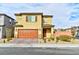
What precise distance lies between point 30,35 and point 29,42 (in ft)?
10.1

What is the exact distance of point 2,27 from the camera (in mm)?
25359

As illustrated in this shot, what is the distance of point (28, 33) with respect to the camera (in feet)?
79.7

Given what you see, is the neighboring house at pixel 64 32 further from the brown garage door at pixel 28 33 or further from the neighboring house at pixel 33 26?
the brown garage door at pixel 28 33

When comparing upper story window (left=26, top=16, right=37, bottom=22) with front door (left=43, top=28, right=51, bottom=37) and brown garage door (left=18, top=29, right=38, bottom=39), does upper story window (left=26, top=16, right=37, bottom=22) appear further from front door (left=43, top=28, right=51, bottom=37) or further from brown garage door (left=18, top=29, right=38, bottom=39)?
front door (left=43, top=28, right=51, bottom=37)

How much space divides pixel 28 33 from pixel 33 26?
2.02 meters

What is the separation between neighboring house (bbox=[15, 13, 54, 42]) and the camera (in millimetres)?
24109

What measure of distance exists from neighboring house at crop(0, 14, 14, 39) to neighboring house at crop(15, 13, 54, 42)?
71 centimetres

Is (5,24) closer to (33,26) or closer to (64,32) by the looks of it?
(33,26)

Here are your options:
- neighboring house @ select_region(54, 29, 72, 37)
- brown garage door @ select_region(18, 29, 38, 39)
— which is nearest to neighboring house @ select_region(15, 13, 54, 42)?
brown garage door @ select_region(18, 29, 38, 39)

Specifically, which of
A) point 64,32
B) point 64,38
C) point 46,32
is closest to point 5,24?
point 46,32

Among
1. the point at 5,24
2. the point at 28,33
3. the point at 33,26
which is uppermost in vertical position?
the point at 5,24

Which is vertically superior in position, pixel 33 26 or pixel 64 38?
pixel 33 26

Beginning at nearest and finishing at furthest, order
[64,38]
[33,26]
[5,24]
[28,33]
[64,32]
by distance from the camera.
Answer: [64,38] → [64,32] → [28,33] → [5,24] → [33,26]
